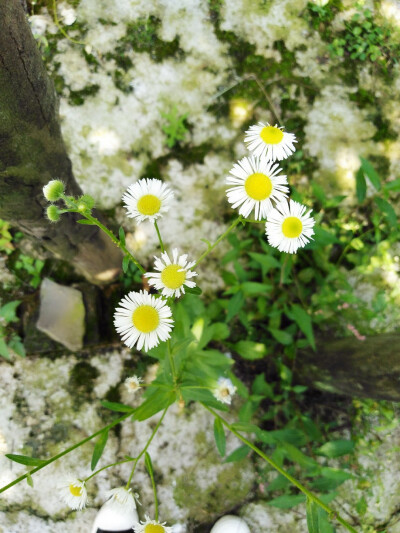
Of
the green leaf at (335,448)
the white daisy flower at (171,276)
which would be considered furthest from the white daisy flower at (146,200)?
the green leaf at (335,448)

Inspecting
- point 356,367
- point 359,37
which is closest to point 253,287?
point 356,367

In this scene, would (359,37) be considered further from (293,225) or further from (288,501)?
(288,501)

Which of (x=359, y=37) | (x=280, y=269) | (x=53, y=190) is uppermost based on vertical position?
(x=359, y=37)

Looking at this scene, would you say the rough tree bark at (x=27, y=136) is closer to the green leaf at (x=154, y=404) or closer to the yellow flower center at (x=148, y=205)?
the yellow flower center at (x=148, y=205)

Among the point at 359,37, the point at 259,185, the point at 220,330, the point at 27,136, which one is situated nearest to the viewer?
the point at 27,136

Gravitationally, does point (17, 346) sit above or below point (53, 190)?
above
